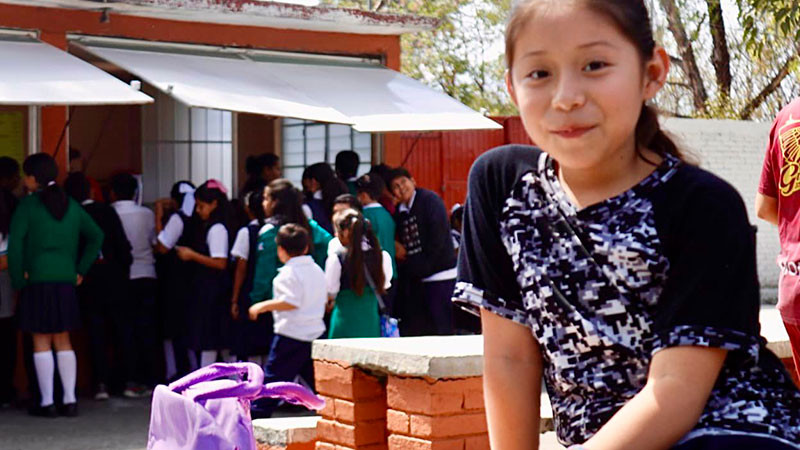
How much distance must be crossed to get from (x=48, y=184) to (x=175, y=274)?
1.34 metres

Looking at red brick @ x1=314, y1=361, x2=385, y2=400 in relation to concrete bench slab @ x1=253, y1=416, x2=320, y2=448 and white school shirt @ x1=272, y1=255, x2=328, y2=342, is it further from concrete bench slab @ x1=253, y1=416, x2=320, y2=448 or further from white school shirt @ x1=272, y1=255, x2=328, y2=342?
white school shirt @ x1=272, y1=255, x2=328, y2=342

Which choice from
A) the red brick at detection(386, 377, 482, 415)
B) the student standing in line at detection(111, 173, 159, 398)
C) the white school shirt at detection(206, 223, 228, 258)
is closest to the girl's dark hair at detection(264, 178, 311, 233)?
the white school shirt at detection(206, 223, 228, 258)

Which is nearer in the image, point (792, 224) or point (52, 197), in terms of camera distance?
point (792, 224)

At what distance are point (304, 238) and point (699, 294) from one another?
589 centimetres

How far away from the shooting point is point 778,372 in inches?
69.8

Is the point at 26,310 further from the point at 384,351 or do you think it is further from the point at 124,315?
the point at 384,351

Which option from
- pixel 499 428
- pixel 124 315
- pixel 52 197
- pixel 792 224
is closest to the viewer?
pixel 499 428

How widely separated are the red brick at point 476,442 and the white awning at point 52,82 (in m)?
4.35

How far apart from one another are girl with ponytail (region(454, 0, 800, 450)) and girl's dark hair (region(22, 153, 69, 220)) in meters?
6.84

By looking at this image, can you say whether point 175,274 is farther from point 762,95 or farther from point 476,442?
point 762,95

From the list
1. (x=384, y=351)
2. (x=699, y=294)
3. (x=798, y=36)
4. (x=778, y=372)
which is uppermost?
(x=798, y=36)

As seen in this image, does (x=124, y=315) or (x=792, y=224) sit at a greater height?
(x=792, y=224)

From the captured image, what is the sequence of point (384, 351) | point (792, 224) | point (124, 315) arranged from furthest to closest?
point (124, 315) < point (384, 351) < point (792, 224)

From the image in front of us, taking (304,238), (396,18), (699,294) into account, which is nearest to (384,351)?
(699,294)
